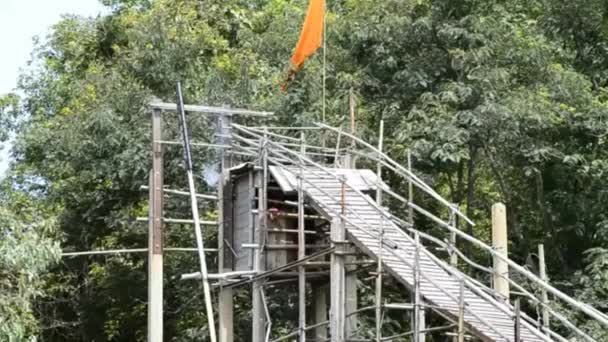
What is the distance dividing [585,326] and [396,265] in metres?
4.11

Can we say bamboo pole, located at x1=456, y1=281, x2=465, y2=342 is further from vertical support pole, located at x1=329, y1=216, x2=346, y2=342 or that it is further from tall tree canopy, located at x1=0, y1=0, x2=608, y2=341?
tall tree canopy, located at x1=0, y1=0, x2=608, y2=341

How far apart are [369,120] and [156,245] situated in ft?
16.5

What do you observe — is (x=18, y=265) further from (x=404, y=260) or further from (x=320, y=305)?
(x=404, y=260)

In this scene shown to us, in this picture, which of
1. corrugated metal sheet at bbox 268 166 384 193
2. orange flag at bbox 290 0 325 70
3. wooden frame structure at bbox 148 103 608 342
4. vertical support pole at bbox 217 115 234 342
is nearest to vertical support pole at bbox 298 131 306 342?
wooden frame structure at bbox 148 103 608 342

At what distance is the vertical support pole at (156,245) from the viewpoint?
1077 centimetres

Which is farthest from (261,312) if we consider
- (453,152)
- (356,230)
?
(453,152)

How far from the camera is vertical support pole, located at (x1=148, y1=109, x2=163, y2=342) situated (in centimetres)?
1077

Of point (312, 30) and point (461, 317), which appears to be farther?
point (312, 30)

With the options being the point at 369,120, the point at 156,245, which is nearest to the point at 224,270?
the point at 156,245

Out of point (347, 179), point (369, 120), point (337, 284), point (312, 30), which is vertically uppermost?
point (312, 30)

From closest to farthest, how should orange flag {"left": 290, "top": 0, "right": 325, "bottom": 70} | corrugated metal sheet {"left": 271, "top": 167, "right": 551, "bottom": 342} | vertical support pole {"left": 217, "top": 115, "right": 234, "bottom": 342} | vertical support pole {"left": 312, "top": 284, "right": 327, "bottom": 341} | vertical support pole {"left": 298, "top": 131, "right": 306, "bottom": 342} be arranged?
corrugated metal sheet {"left": 271, "top": 167, "right": 551, "bottom": 342} < vertical support pole {"left": 298, "top": 131, "right": 306, "bottom": 342} < vertical support pole {"left": 217, "top": 115, "right": 234, "bottom": 342} < orange flag {"left": 290, "top": 0, "right": 325, "bottom": 70} < vertical support pole {"left": 312, "top": 284, "right": 327, "bottom": 341}

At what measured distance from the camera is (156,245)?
36.5 feet

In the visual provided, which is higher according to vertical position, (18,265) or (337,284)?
(18,265)

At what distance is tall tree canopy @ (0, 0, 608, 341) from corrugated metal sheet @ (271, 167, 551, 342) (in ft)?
10.4
